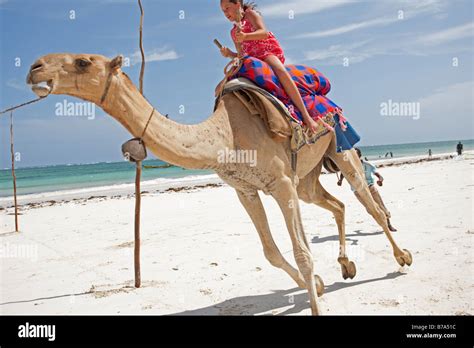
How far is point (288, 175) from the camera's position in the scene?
438cm

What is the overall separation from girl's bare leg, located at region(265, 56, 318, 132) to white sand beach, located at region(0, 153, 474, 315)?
80.4 inches

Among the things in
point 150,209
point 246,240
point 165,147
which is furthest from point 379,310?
point 150,209

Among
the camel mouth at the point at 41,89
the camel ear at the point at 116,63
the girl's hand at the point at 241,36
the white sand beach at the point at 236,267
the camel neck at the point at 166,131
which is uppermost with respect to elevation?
the girl's hand at the point at 241,36

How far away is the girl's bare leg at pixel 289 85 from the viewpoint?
445cm

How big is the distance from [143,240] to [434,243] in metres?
5.83

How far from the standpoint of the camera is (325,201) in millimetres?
6078

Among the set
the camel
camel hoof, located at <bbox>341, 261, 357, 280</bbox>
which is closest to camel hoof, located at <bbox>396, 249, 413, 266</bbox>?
the camel

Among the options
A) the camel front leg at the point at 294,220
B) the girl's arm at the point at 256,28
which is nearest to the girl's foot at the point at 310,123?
the camel front leg at the point at 294,220

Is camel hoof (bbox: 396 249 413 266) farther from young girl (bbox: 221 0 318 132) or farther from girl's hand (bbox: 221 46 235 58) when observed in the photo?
girl's hand (bbox: 221 46 235 58)

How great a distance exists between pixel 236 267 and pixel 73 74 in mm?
4339

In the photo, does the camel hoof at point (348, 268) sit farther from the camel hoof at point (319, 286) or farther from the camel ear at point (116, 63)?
the camel ear at point (116, 63)

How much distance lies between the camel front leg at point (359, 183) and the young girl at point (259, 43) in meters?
1.19

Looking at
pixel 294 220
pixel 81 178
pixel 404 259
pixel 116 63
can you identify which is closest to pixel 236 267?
pixel 404 259
